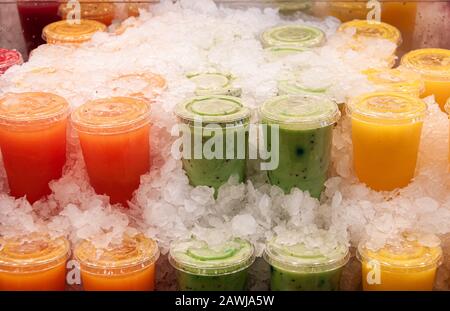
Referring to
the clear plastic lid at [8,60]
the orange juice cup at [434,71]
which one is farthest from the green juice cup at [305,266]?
the clear plastic lid at [8,60]

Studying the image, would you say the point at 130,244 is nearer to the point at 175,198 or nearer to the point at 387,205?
the point at 175,198

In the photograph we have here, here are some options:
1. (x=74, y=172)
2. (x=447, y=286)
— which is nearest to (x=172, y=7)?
(x=74, y=172)

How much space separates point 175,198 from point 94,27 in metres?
1.41

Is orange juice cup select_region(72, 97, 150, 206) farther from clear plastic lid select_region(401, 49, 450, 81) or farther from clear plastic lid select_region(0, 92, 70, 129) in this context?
clear plastic lid select_region(401, 49, 450, 81)

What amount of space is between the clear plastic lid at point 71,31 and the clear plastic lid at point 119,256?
1.38 m

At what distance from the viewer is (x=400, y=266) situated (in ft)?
6.71

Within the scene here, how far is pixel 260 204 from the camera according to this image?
2311mm

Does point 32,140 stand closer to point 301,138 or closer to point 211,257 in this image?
point 211,257

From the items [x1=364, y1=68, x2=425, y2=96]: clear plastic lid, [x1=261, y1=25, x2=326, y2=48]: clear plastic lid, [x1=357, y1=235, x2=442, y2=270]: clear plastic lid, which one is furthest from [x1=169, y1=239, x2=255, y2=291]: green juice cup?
[x1=261, y1=25, x2=326, y2=48]: clear plastic lid

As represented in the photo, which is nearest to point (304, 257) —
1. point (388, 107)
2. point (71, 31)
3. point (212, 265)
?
point (212, 265)

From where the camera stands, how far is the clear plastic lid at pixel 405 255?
6.75 ft

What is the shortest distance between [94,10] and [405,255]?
226 cm

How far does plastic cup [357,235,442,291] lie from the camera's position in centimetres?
206

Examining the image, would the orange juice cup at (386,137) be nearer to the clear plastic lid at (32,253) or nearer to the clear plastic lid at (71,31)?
the clear plastic lid at (32,253)
